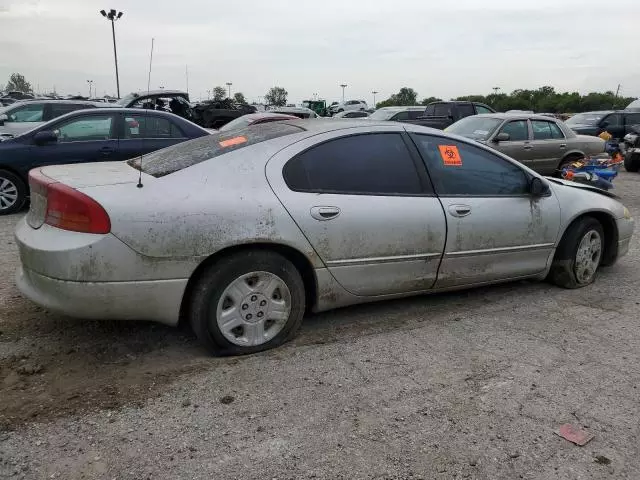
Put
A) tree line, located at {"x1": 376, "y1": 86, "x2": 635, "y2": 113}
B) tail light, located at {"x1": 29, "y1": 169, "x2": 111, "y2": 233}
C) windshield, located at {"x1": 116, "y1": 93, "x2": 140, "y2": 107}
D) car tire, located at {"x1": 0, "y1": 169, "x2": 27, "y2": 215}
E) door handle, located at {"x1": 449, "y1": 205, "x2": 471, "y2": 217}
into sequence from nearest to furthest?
tail light, located at {"x1": 29, "y1": 169, "x2": 111, "y2": 233}, door handle, located at {"x1": 449, "y1": 205, "x2": 471, "y2": 217}, car tire, located at {"x1": 0, "y1": 169, "x2": 27, "y2": 215}, windshield, located at {"x1": 116, "y1": 93, "x2": 140, "y2": 107}, tree line, located at {"x1": 376, "y1": 86, "x2": 635, "y2": 113}

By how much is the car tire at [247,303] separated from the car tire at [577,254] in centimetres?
249

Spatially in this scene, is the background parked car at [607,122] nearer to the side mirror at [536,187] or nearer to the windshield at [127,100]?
the windshield at [127,100]

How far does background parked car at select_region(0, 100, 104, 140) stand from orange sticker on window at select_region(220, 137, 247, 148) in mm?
8415

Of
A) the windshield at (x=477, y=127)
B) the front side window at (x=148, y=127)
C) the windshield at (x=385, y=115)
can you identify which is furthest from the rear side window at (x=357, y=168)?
the windshield at (x=385, y=115)

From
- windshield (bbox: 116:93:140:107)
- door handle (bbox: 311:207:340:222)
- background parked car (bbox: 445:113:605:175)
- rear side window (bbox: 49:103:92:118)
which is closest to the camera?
door handle (bbox: 311:207:340:222)

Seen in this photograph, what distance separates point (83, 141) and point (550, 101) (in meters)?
54.7

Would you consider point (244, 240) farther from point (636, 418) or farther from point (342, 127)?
point (636, 418)

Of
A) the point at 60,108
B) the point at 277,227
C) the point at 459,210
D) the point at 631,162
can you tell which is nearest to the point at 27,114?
the point at 60,108

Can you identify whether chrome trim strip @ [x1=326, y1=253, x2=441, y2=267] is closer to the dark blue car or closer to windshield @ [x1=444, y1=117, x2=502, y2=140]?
the dark blue car

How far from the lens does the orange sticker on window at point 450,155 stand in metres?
4.09

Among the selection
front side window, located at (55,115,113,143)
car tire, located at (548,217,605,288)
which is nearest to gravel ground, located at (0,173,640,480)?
car tire, located at (548,217,605,288)

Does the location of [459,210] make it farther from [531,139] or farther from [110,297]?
[531,139]

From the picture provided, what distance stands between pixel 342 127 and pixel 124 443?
7.96 feet

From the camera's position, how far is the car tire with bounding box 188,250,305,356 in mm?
3191
